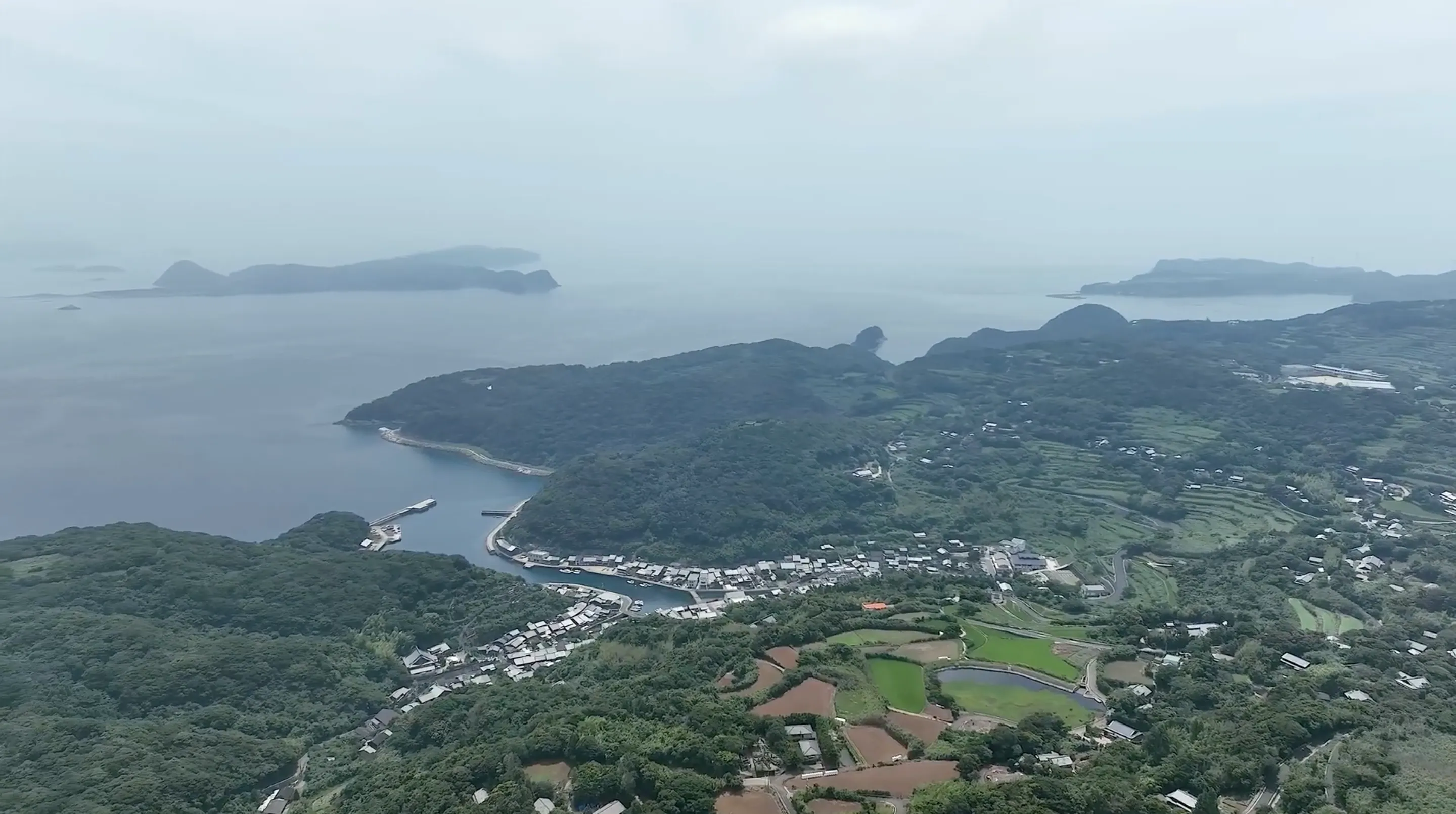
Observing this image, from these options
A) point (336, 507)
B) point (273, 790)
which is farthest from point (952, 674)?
point (336, 507)

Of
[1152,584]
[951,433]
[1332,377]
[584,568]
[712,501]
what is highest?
[1332,377]

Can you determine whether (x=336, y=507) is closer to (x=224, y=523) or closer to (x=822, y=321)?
(x=224, y=523)

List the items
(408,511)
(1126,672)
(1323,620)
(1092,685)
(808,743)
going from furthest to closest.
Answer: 1. (408,511)
2. (1323,620)
3. (1126,672)
4. (1092,685)
5. (808,743)

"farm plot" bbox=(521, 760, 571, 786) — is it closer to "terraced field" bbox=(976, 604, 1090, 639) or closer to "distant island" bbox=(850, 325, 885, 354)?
"terraced field" bbox=(976, 604, 1090, 639)

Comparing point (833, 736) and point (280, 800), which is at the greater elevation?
point (833, 736)

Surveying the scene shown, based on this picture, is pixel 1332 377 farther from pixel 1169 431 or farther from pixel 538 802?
pixel 538 802

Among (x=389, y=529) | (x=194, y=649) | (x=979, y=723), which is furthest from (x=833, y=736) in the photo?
(x=389, y=529)
